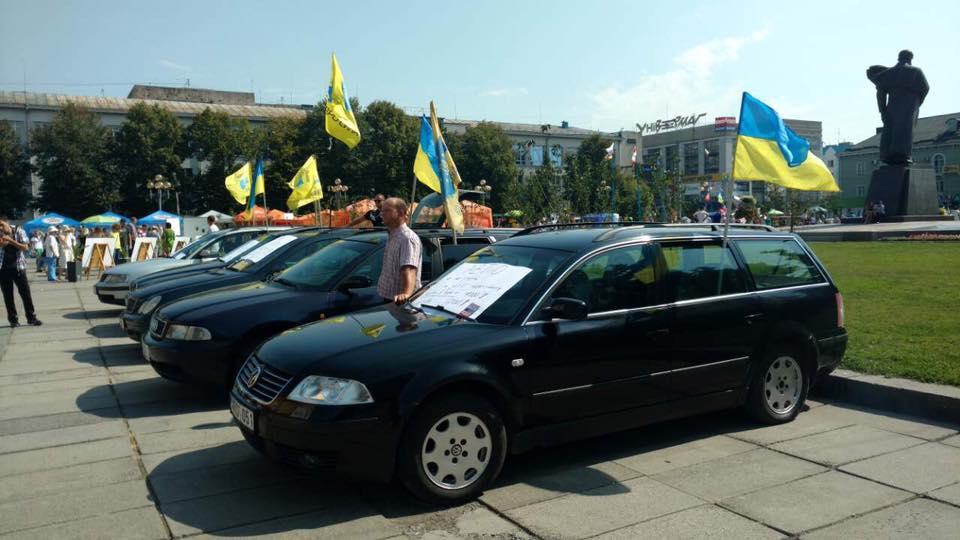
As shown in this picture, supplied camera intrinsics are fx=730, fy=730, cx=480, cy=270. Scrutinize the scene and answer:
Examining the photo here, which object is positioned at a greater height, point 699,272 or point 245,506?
point 699,272

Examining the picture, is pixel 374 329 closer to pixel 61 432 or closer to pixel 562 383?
pixel 562 383

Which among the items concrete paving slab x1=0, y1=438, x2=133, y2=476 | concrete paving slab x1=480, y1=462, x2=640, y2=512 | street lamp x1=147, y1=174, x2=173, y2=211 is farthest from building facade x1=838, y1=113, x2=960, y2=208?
concrete paving slab x1=0, y1=438, x2=133, y2=476

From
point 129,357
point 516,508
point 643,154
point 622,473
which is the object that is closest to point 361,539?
point 516,508

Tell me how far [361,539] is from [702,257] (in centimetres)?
343

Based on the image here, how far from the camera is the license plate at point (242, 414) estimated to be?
14.8ft

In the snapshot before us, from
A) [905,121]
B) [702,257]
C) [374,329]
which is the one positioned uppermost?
[905,121]

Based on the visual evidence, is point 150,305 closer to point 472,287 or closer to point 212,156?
point 472,287

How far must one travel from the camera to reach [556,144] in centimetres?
10312

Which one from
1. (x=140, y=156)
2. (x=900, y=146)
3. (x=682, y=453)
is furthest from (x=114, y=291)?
(x=140, y=156)

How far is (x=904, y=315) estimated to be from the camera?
9.55m

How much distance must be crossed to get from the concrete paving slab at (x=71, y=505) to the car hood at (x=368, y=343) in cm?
115

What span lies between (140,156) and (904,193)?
57.2 metres

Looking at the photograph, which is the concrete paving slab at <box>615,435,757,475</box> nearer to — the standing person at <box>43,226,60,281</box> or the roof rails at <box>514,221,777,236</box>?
the roof rails at <box>514,221,777,236</box>

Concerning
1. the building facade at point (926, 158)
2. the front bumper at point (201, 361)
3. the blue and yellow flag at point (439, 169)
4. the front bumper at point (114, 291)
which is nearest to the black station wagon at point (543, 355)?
the blue and yellow flag at point (439, 169)
